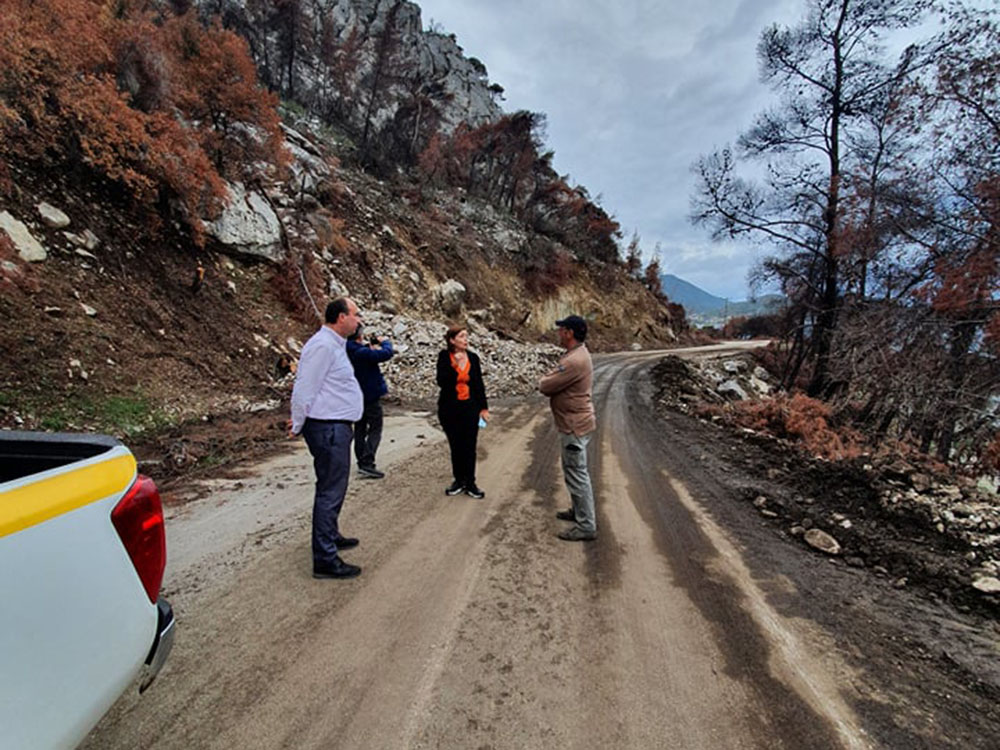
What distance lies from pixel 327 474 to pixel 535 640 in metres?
1.78

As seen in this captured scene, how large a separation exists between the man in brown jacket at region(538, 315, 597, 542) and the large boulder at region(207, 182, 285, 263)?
11442 millimetres

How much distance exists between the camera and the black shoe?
3.15 metres

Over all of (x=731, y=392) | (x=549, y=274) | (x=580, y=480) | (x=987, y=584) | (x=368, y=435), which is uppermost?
(x=549, y=274)

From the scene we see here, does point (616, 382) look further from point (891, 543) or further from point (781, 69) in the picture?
point (891, 543)

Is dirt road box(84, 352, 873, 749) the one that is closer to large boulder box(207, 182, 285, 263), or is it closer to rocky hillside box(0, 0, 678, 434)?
rocky hillside box(0, 0, 678, 434)

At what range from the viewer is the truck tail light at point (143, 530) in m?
1.46

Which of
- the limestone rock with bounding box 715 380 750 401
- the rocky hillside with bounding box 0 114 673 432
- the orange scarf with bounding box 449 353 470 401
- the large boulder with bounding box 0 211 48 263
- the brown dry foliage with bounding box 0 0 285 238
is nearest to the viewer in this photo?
the orange scarf with bounding box 449 353 470 401

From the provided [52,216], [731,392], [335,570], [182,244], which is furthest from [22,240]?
[731,392]

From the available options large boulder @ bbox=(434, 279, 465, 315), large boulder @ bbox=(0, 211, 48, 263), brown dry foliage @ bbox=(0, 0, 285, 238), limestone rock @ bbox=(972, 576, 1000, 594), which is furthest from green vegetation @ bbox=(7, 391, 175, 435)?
large boulder @ bbox=(434, 279, 465, 315)

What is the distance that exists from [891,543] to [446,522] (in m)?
4.10

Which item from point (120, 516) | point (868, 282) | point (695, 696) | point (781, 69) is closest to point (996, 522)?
point (695, 696)

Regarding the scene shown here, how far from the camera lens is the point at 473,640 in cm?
260

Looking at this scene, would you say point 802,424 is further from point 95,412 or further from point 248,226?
point 248,226

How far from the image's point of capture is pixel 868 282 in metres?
9.95
